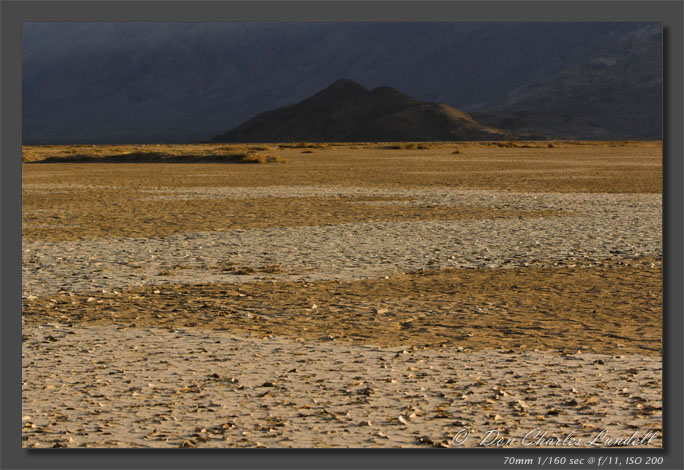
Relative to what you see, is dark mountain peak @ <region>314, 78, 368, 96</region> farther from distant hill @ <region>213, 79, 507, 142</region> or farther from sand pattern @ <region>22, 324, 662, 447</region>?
sand pattern @ <region>22, 324, 662, 447</region>

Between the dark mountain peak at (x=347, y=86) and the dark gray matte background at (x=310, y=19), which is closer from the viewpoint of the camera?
the dark gray matte background at (x=310, y=19)

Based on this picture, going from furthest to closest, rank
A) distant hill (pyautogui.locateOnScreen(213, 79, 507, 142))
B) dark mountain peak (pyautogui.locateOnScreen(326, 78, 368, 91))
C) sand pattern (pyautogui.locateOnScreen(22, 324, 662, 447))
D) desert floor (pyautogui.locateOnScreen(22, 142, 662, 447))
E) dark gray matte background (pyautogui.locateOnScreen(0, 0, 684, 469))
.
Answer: dark mountain peak (pyautogui.locateOnScreen(326, 78, 368, 91)), distant hill (pyautogui.locateOnScreen(213, 79, 507, 142)), desert floor (pyautogui.locateOnScreen(22, 142, 662, 447)), sand pattern (pyautogui.locateOnScreen(22, 324, 662, 447)), dark gray matte background (pyautogui.locateOnScreen(0, 0, 684, 469))

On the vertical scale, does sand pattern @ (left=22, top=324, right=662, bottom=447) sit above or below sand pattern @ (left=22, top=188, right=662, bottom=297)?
below

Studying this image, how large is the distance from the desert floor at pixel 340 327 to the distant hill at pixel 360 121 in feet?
377

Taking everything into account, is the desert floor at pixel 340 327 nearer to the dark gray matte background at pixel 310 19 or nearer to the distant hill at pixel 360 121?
the dark gray matte background at pixel 310 19

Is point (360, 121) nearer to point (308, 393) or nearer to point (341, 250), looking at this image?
point (341, 250)

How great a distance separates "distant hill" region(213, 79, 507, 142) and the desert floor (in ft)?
377

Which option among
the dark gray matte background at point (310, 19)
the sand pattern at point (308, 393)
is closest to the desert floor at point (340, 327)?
the sand pattern at point (308, 393)

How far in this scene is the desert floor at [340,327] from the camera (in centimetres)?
541

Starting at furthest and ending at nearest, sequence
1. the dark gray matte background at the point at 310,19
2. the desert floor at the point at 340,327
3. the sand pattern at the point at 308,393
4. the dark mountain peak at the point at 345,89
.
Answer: the dark mountain peak at the point at 345,89, the desert floor at the point at 340,327, the sand pattern at the point at 308,393, the dark gray matte background at the point at 310,19

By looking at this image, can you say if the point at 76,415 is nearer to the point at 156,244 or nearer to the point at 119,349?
the point at 119,349

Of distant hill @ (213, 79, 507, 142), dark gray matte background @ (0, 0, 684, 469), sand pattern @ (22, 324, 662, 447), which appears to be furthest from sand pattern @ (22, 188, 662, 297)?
distant hill @ (213, 79, 507, 142)

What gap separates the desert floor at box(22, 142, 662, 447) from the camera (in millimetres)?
5414

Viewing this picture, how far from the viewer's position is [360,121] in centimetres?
14712
